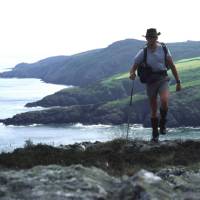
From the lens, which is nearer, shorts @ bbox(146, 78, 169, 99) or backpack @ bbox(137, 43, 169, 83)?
backpack @ bbox(137, 43, 169, 83)

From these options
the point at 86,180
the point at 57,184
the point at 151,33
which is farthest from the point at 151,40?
the point at 57,184

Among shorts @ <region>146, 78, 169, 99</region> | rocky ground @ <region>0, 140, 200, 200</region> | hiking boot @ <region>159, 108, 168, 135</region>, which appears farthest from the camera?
hiking boot @ <region>159, 108, 168, 135</region>

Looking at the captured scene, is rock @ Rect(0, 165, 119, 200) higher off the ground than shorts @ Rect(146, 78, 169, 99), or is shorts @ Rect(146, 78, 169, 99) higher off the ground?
shorts @ Rect(146, 78, 169, 99)

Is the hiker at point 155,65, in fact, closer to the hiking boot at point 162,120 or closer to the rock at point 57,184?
the hiking boot at point 162,120

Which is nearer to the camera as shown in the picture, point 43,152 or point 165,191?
point 165,191

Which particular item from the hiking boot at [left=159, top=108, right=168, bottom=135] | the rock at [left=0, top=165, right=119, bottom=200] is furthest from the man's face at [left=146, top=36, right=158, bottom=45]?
the rock at [left=0, top=165, right=119, bottom=200]

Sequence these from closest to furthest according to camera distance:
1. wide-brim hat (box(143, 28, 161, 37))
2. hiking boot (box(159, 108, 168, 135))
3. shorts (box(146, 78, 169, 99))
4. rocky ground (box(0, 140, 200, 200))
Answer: rocky ground (box(0, 140, 200, 200)) < wide-brim hat (box(143, 28, 161, 37)) < shorts (box(146, 78, 169, 99)) < hiking boot (box(159, 108, 168, 135))

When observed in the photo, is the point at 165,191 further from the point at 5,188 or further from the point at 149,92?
the point at 149,92

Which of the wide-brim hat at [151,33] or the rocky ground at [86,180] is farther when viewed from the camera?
the wide-brim hat at [151,33]

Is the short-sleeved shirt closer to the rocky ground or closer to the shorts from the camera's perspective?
the shorts

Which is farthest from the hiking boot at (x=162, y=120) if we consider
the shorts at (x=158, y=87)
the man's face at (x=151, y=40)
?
the man's face at (x=151, y=40)

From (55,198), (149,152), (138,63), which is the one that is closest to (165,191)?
(55,198)

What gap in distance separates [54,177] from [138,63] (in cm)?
657

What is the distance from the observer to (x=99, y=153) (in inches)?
461
